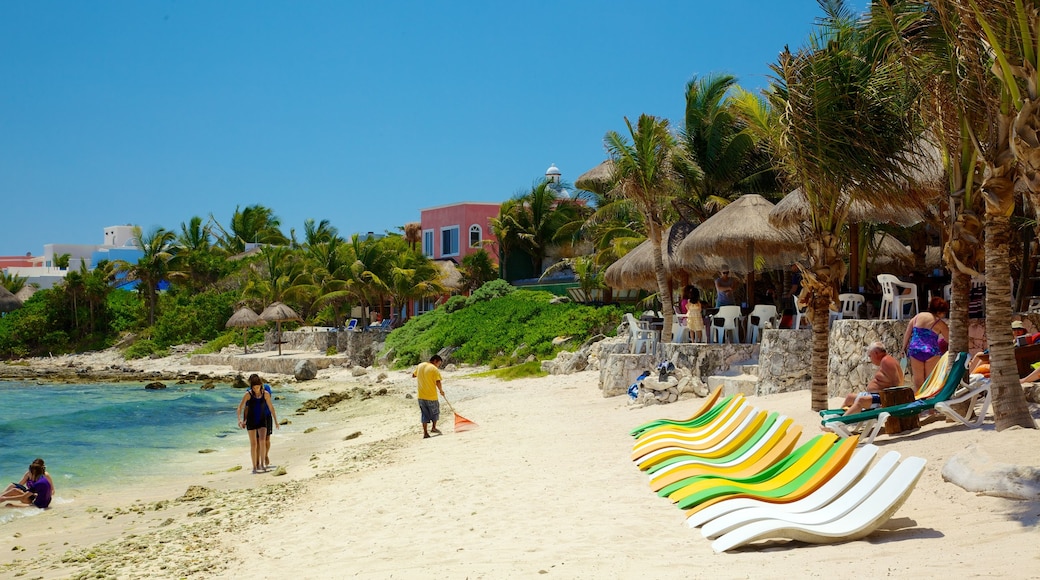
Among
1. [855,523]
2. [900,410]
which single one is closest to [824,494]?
[855,523]

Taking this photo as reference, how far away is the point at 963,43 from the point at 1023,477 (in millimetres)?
3242

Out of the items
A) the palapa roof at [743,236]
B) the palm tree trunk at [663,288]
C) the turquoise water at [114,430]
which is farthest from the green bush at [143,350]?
the palapa roof at [743,236]

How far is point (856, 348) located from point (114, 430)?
47.4ft

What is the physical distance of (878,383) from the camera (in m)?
7.88

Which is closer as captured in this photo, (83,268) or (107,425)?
(107,425)

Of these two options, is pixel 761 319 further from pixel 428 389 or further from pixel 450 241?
pixel 450 241

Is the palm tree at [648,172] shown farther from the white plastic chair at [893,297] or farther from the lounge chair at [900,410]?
the lounge chair at [900,410]

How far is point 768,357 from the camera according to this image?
11492 millimetres

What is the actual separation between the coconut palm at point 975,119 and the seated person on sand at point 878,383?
0.96 m

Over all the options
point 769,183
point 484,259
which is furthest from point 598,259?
point 484,259

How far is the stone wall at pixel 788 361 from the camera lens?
11.3m

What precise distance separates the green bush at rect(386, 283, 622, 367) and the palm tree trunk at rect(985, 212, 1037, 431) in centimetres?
1607

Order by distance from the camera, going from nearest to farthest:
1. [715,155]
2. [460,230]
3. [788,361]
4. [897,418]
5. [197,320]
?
1. [897,418]
2. [788,361]
3. [715,155]
4. [460,230]
5. [197,320]

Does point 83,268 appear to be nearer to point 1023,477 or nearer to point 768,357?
point 768,357
